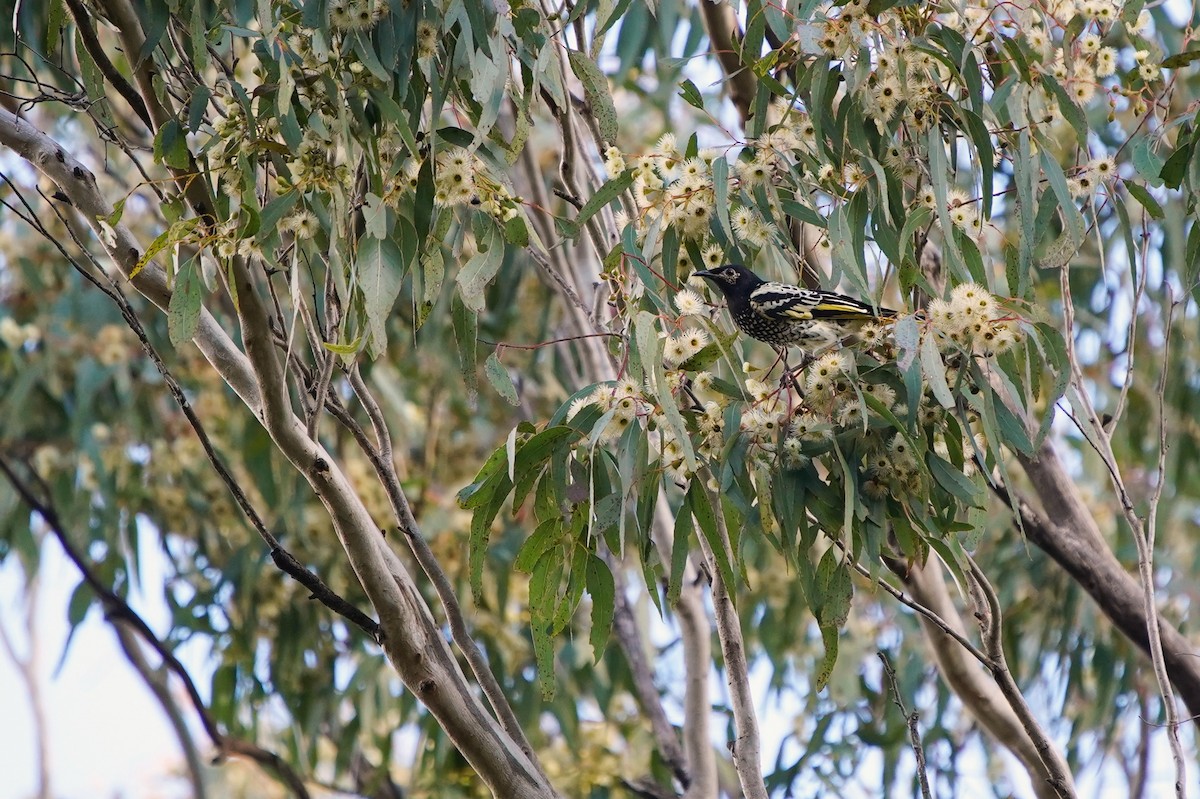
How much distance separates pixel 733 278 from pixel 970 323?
65cm

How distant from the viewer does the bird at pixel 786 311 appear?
7.65ft

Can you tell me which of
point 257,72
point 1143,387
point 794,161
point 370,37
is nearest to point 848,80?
point 794,161

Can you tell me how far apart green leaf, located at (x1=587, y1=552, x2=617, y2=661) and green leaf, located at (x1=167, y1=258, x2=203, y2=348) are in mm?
676

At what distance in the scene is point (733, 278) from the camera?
247 centimetres

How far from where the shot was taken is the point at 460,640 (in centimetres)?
225

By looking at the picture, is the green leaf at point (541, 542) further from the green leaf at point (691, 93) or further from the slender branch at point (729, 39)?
the slender branch at point (729, 39)

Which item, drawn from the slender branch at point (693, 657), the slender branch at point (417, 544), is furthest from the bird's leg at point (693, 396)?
the slender branch at point (693, 657)

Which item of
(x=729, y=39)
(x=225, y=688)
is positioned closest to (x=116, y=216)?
(x=729, y=39)

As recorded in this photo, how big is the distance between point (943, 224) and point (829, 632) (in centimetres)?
63

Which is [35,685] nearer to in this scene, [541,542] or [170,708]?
[170,708]

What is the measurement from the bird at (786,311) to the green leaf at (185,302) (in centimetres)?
82

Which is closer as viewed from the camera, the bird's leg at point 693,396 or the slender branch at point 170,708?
the bird's leg at point 693,396

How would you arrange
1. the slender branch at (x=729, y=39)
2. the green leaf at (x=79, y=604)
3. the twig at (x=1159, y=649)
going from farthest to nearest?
the green leaf at (x=79, y=604) → the slender branch at (x=729, y=39) → the twig at (x=1159, y=649)

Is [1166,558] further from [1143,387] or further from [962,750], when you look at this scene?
[962,750]
